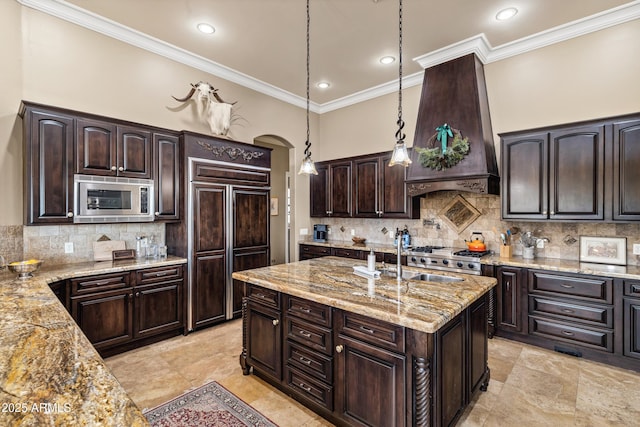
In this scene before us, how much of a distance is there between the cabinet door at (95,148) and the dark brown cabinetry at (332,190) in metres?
3.26

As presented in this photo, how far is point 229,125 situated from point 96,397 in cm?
399

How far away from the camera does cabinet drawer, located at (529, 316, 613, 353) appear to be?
302 cm

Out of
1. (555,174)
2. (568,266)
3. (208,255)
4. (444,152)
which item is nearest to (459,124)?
(444,152)

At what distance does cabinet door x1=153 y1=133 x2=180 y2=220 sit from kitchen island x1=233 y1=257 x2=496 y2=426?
164 cm

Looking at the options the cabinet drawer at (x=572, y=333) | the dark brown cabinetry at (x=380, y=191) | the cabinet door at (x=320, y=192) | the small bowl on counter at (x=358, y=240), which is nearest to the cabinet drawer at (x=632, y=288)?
the cabinet drawer at (x=572, y=333)

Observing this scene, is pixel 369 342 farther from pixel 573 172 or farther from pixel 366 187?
pixel 366 187

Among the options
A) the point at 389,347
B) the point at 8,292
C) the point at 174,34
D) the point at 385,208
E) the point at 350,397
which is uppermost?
the point at 174,34

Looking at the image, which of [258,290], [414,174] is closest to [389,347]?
[258,290]

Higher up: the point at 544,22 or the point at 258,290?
the point at 544,22

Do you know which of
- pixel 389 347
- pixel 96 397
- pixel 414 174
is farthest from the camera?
pixel 414 174

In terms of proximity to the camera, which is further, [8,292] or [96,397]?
[8,292]

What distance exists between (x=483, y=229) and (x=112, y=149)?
4.57m

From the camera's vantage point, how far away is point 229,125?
4.45m

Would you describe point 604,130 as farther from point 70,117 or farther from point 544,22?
point 70,117
